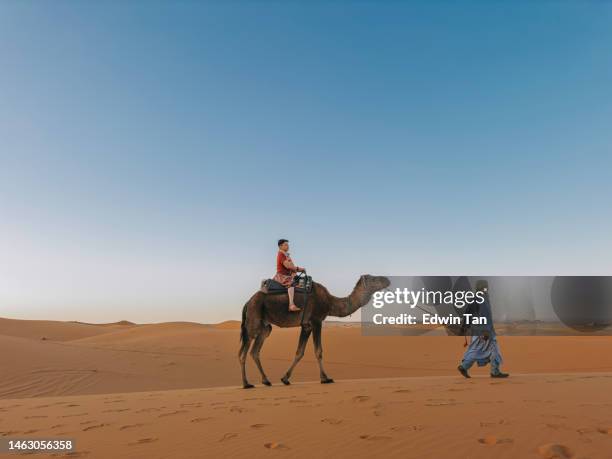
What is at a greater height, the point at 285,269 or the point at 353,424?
the point at 285,269

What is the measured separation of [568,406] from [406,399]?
227 centimetres

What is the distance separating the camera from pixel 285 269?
39.2 ft

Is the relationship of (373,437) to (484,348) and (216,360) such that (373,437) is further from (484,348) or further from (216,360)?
(216,360)

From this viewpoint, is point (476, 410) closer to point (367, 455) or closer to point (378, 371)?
point (367, 455)

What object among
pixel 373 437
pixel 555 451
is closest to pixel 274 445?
pixel 373 437

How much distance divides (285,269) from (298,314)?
1.12 m

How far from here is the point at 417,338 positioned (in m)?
30.7

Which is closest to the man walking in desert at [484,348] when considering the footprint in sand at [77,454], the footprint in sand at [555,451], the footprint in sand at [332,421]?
the footprint in sand at [332,421]

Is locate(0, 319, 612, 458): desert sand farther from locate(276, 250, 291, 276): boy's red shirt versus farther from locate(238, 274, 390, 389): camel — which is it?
locate(276, 250, 291, 276): boy's red shirt

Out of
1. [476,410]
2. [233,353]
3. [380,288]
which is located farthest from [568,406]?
[233,353]

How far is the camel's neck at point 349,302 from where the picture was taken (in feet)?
41.1

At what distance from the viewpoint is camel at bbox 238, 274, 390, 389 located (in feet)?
38.8

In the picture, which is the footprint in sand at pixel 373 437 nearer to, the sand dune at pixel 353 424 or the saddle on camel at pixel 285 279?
the sand dune at pixel 353 424

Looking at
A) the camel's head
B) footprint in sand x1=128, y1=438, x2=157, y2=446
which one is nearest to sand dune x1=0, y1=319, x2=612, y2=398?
the camel's head
